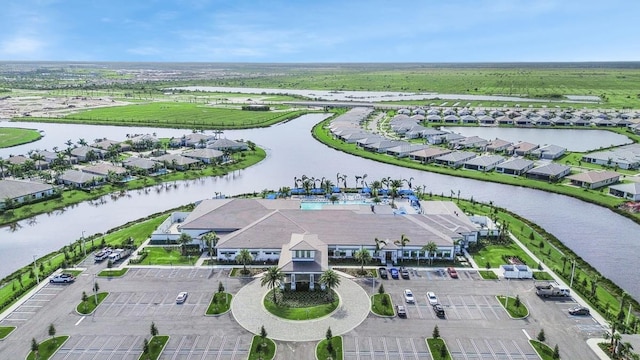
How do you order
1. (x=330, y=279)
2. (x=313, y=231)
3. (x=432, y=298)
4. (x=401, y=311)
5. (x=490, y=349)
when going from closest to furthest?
(x=490, y=349) < (x=401, y=311) < (x=330, y=279) < (x=432, y=298) < (x=313, y=231)

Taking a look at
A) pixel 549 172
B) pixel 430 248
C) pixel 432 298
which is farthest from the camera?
pixel 549 172

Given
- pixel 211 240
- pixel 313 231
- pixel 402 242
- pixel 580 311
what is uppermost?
pixel 313 231

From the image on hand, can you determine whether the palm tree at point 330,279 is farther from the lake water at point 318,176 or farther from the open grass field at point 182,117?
the open grass field at point 182,117

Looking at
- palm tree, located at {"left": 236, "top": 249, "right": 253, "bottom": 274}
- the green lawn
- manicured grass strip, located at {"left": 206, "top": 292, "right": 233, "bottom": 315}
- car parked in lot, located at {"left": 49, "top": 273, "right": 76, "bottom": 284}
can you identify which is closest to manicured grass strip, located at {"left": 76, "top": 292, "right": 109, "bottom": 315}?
car parked in lot, located at {"left": 49, "top": 273, "right": 76, "bottom": 284}

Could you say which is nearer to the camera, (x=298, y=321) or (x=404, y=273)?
(x=298, y=321)

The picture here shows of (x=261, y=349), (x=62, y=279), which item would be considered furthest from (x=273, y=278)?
(x=62, y=279)

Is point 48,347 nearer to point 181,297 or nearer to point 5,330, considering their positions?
point 5,330

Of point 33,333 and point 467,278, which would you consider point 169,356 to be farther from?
point 467,278
